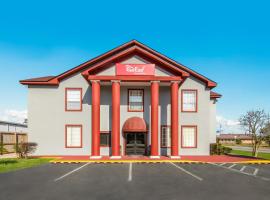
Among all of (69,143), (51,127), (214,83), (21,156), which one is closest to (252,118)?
(214,83)

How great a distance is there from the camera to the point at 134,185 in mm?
11562

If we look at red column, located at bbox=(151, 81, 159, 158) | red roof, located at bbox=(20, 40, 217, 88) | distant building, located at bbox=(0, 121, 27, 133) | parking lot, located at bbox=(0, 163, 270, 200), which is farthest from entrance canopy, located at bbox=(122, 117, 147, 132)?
distant building, located at bbox=(0, 121, 27, 133)

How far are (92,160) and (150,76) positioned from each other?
9569mm

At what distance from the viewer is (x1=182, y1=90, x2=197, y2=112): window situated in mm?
25469

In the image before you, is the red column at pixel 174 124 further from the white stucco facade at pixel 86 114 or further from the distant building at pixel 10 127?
the distant building at pixel 10 127

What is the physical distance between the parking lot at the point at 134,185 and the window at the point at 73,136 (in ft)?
28.5

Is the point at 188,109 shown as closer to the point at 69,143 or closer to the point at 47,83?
the point at 69,143

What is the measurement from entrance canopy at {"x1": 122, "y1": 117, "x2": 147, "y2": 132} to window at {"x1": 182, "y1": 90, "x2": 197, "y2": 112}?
196 inches

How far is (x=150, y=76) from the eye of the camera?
2270 cm

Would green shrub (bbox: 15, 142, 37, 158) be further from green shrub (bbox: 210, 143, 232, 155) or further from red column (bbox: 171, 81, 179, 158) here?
green shrub (bbox: 210, 143, 232, 155)

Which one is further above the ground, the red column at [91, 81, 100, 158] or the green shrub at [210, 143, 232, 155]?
the red column at [91, 81, 100, 158]

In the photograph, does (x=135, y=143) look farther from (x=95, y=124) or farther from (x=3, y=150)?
(x=3, y=150)

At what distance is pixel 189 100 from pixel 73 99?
499 inches

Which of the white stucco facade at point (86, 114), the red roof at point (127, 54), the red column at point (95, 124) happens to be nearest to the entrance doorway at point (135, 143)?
the white stucco facade at point (86, 114)
